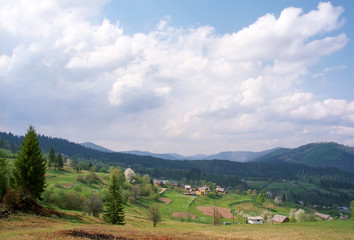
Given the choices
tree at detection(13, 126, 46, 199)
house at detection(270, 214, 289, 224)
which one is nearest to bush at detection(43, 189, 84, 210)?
tree at detection(13, 126, 46, 199)

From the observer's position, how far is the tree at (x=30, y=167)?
40.5 meters

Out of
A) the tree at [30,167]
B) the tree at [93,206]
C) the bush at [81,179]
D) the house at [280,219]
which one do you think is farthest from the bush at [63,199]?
the house at [280,219]

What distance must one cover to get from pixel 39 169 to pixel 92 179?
75085 mm

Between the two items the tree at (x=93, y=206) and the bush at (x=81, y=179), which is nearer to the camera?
the tree at (x=93, y=206)

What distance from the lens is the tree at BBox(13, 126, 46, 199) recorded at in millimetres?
40469

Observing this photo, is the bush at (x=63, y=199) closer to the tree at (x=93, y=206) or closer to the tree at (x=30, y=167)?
the tree at (x=93, y=206)

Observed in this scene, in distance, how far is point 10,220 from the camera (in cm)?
2867

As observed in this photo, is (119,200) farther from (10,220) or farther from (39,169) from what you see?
(10,220)

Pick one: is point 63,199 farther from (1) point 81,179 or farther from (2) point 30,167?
(1) point 81,179

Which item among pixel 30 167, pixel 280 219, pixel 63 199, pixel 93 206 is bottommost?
pixel 280 219

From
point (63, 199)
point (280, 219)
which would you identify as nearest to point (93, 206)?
point (63, 199)

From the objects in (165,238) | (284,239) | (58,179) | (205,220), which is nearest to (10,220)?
(165,238)

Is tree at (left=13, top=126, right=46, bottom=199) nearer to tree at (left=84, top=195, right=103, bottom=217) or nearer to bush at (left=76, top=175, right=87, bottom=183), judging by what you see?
tree at (left=84, top=195, right=103, bottom=217)

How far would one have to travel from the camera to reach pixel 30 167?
40.6 meters
